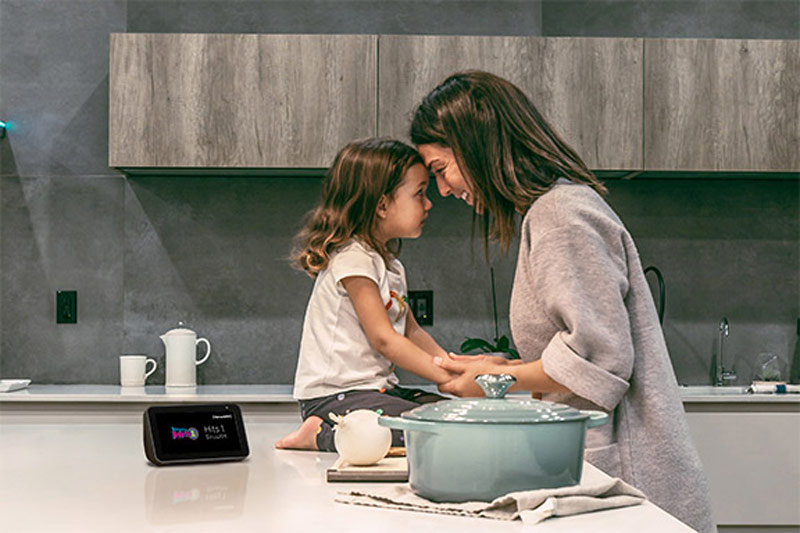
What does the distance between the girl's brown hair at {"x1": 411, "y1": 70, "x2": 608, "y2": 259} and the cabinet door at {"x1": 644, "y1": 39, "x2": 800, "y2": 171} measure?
198 cm

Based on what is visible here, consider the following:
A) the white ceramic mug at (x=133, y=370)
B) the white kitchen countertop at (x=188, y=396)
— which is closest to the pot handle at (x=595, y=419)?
the white kitchen countertop at (x=188, y=396)

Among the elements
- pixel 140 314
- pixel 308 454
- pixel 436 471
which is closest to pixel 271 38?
pixel 140 314

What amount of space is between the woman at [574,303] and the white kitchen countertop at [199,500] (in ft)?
0.70

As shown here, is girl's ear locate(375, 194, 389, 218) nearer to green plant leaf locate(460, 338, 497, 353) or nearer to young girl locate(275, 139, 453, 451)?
young girl locate(275, 139, 453, 451)

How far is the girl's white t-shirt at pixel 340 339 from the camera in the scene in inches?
74.8

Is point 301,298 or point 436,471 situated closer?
point 436,471

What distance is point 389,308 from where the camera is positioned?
212 cm

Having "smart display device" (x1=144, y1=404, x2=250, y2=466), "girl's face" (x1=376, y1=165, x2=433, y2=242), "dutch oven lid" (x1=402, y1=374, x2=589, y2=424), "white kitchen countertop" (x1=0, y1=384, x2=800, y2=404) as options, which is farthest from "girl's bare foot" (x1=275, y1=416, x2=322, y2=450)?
"white kitchen countertop" (x1=0, y1=384, x2=800, y2=404)

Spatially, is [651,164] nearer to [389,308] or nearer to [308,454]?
[389,308]

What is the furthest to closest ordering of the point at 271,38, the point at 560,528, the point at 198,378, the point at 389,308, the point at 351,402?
the point at 198,378 → the point at 271,38 → the point at 389,308 → the point at 351,402 → the point at 560,528

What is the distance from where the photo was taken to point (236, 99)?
355 cm

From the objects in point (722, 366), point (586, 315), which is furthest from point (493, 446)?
point (722, 366)

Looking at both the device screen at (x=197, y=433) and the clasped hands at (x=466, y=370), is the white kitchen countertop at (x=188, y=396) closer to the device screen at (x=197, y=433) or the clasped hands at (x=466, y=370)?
the clasped hands at (x=466, y=370)

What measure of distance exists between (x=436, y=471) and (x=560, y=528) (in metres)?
0.16
